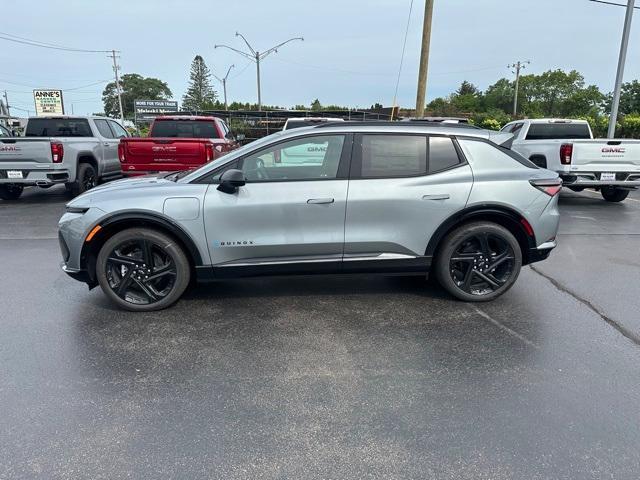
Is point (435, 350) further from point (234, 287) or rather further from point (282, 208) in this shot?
point (234, 287)

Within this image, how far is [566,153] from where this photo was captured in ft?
30.8

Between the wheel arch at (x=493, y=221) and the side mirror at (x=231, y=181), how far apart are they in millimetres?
1856

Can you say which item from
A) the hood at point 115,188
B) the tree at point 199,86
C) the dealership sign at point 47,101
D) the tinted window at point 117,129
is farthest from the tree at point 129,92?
the hood at point 115,188

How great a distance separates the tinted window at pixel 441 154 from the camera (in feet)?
14.4

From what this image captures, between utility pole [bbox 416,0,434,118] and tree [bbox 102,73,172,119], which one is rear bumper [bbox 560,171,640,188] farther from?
tree [bbox 102,73,172,119]

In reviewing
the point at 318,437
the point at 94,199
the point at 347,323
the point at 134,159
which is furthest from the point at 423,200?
the point at 134,159

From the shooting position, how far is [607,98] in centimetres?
8525

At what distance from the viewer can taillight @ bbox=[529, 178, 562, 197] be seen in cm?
439

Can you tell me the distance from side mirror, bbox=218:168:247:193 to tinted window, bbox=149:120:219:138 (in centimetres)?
680

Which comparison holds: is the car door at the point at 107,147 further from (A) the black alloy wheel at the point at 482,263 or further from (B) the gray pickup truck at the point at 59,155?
(A) the black alloy wheel at the point at 482,263

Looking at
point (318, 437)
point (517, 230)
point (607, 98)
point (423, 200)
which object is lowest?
point (318, 437)

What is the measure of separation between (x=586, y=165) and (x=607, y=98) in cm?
9291

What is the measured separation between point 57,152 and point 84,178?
42.7 inches

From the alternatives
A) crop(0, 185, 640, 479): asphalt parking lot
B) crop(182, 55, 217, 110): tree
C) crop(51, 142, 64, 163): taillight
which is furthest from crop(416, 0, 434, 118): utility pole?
crop(182, 55, 217, 110): tree
